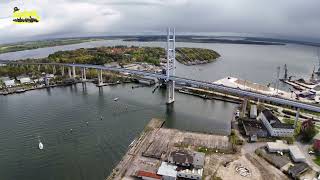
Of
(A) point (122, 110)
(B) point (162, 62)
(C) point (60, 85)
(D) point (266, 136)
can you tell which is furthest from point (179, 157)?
(B) point (162, 62)

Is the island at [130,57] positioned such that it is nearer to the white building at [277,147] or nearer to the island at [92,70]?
the island at [92,70]

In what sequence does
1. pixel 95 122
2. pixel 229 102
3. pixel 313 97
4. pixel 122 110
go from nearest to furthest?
pixel 95 122, pixel 122 110, pixel 229 102, pixel 313 97

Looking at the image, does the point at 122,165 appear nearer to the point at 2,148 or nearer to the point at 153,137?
the point at 153,137

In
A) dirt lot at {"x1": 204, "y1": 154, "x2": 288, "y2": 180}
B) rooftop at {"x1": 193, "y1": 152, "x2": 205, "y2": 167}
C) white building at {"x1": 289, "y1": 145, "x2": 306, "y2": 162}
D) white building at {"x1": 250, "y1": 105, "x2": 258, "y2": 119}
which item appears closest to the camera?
dirt lot at {"x1": 204, "y1": 154, "x2": 288, "y2": 180}

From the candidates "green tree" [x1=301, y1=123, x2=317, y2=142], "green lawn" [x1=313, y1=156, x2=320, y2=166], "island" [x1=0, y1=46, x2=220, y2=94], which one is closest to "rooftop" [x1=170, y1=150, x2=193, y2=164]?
"green lawn" [x1=313, y1=156, x2=320, y2=166]

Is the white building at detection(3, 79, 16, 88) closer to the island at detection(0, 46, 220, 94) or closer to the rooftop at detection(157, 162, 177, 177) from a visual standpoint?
the island at detection(0, 46, 220, 94)

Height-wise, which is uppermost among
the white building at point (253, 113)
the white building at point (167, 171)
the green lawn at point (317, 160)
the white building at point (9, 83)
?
the white building at point (9, 83)

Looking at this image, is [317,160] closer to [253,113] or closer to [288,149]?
[288,149]

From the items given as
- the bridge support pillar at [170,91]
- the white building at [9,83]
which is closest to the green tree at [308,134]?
the bridge support pillar at [170,91]
